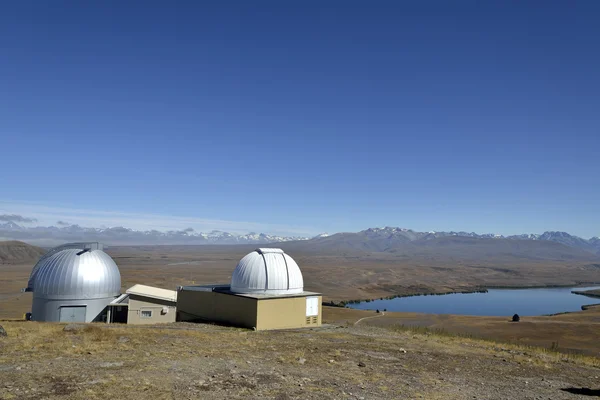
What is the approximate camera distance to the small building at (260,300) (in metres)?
26.0

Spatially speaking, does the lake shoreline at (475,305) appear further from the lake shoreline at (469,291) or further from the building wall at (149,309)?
the building wall at (149,309)

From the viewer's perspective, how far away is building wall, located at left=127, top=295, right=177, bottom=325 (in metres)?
28.8

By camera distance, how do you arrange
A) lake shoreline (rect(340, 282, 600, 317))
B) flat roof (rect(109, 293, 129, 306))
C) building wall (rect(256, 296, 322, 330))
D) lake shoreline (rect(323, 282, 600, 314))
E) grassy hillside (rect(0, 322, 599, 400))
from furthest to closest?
1. lake shoreline (rect(323, 282, 600, 314))
2. lake shoreline (rect(340, 282, 600, 317))
3. flat roof (rect(109, 293, 129, 306))
4. building wall (rect(256, 296, 322, 330))
5. grassy hillside (rect(0, 322, 599, 400))

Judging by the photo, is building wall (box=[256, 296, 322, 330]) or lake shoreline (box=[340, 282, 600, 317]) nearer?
building wall (box=[256, 296, 322, 330])

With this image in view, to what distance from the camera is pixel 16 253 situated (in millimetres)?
160000

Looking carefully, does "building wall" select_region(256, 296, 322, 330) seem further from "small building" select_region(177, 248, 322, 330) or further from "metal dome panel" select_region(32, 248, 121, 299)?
"metal dome panel" select_region(32, 248, 121, 299)

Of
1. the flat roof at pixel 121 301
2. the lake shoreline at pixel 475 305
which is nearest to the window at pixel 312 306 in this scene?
the flat roof at pixel 121 301

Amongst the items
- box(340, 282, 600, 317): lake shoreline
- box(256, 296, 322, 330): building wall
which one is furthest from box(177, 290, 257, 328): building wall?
box(340, 282, 600, 317): lake shoreline

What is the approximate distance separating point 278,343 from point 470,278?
127 metres

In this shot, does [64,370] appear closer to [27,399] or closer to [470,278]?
[27,399]

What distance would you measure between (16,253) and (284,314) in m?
168

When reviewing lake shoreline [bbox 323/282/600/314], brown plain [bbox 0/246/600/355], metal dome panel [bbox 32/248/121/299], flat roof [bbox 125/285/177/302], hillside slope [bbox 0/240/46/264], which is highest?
metal dome panel [bbox 32/248/121/299]

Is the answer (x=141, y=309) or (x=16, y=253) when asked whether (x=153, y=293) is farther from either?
(x=16, y=253)

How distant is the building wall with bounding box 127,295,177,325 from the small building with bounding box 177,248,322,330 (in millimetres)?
656
